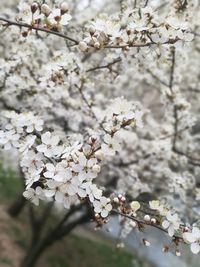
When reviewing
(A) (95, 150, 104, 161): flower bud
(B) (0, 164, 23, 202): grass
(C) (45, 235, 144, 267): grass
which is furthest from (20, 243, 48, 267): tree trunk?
(A) (95, 150, 104, 161): flower bud

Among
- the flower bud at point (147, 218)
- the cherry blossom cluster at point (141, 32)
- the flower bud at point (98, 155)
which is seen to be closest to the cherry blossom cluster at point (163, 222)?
the flower bud at point (147, 218)

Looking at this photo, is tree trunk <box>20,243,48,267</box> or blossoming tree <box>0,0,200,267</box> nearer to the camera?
blossoming tree <box>0,0,200,267</box>

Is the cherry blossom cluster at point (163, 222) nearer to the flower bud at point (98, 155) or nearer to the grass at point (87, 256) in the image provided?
the flower bud at point (98, 155)

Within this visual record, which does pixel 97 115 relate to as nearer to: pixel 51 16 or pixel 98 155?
pixel 51 16

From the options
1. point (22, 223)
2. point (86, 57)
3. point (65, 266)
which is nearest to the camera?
point (86, 57)

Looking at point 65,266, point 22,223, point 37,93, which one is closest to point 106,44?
point 37,93

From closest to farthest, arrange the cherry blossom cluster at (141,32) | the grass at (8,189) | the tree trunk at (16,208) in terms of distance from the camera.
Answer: the cherry blossom cluster at (141,32), the tree trunk at (16,208), the grass at (8,189)

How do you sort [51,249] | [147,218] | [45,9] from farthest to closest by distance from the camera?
[51,249] → [45,9] → [147,218]

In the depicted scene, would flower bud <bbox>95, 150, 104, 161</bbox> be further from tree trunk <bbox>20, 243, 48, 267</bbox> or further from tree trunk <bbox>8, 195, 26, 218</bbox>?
tree trunk <bbox>8, 195, 26, 218</bbox>

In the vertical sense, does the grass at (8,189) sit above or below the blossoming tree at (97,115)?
below

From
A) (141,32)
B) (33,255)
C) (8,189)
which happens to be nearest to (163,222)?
(141,32)

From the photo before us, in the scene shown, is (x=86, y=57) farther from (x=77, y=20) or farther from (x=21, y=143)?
(x=21, y=143)
